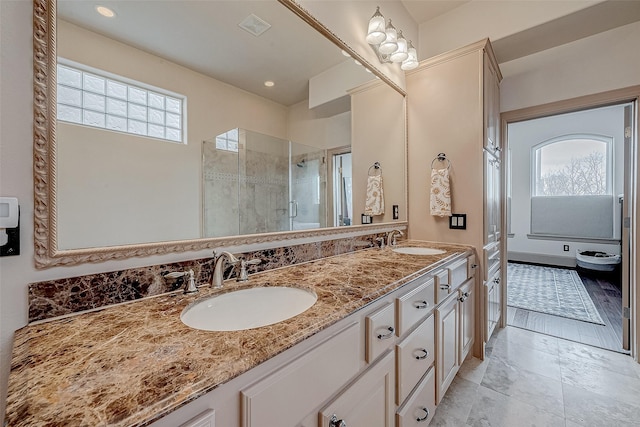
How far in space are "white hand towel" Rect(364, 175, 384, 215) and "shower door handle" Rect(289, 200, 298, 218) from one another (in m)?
0.71

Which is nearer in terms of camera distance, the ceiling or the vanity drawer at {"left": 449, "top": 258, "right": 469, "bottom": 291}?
the ceiling

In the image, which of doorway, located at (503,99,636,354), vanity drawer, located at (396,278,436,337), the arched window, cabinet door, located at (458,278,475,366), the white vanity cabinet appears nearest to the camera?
the white vanity cabinet

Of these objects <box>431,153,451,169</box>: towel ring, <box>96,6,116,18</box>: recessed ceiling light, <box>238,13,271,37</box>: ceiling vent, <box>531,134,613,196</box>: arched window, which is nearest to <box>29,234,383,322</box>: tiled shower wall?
<box>96,6,116,18</box>: recessed ceiling light

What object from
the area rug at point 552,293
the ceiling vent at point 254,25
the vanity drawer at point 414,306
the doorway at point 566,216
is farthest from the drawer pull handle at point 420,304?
the area rug at point 552,293

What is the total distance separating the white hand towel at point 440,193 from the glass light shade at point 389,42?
3.17 ft

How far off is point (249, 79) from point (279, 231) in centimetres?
71

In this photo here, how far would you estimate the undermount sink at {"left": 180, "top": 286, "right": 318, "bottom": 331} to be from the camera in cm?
82

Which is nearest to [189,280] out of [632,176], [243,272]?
→ [243,272]

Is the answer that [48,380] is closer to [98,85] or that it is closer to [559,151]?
[98,85]

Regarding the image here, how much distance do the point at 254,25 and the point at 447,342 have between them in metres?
1.88

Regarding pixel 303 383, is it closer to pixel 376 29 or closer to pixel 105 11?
pixel 105 11

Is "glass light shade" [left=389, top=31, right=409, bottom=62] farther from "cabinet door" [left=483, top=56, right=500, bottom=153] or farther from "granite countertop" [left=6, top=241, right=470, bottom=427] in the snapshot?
"granite countertop" [left=6, top=241, right=470, bottom=427]

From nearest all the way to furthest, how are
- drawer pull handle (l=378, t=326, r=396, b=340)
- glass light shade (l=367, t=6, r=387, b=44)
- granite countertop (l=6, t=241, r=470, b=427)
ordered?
1. granite countertop (l=6, t=241, r=470, b=427)
2. drawer pull handle (l=378, t=326, r=396, b=340)
3. glass light shade (l=367, t=6, r=387, b=44)

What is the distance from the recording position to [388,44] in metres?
→ 1.88
